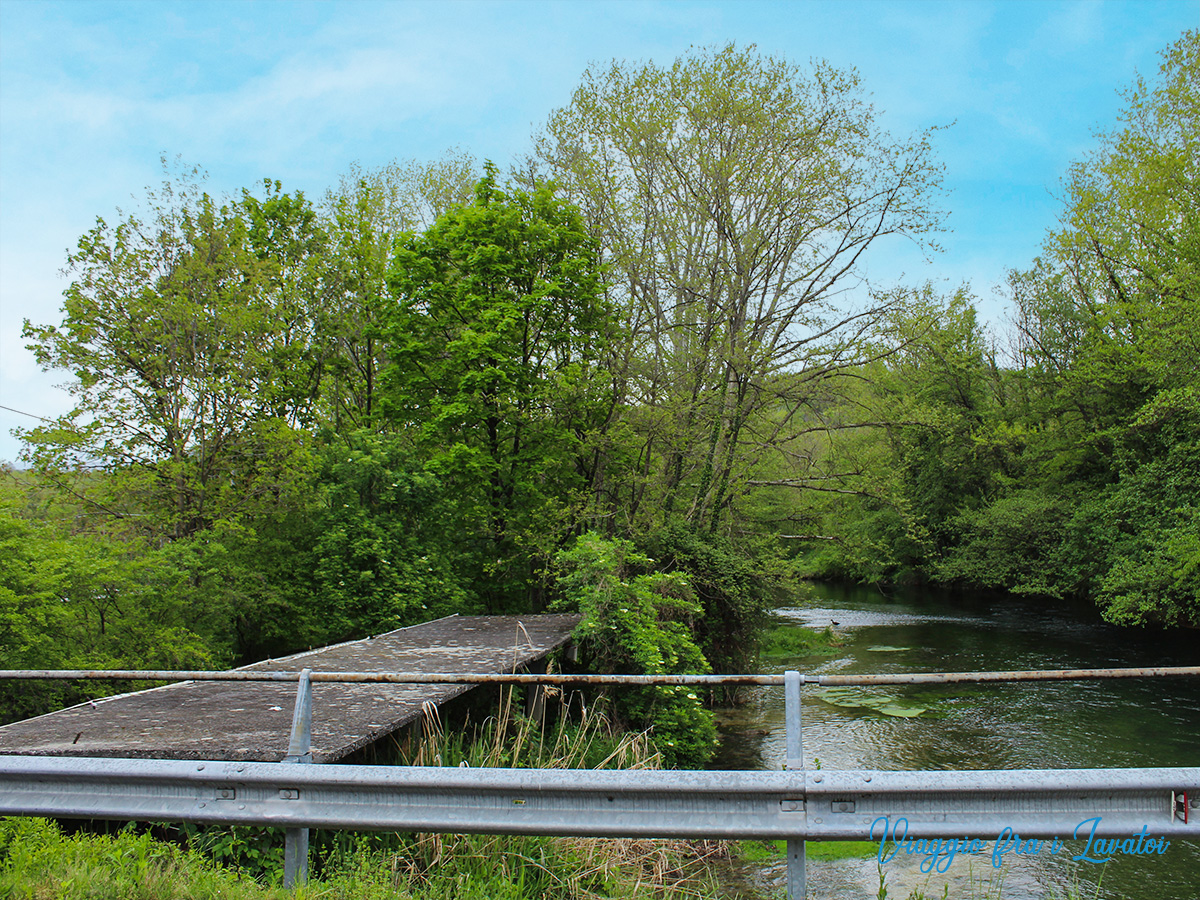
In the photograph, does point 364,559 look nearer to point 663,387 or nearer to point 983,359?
point 663,387

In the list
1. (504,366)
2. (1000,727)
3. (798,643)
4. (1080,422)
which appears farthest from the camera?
(1080,422)

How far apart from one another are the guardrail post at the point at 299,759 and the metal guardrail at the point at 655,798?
0.01 m

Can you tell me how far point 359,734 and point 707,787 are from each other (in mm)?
3724

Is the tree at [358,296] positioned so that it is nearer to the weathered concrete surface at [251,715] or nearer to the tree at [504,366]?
the tree at [504,366]

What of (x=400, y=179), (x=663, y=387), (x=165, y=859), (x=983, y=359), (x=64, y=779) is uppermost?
(x=400, y=179)

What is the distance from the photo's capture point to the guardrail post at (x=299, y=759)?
3.35m

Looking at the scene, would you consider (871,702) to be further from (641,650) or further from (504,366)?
(504,366)

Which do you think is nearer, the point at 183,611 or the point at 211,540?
the point at 183,611

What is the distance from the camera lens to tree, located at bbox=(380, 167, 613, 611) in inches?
761

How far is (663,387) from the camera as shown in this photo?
21.6 m

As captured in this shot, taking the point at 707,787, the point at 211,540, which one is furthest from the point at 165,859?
the point at 211,540

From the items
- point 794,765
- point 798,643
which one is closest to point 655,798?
point 794,765

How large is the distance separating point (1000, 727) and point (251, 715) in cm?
1384

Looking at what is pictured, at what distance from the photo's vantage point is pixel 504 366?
766 inches
